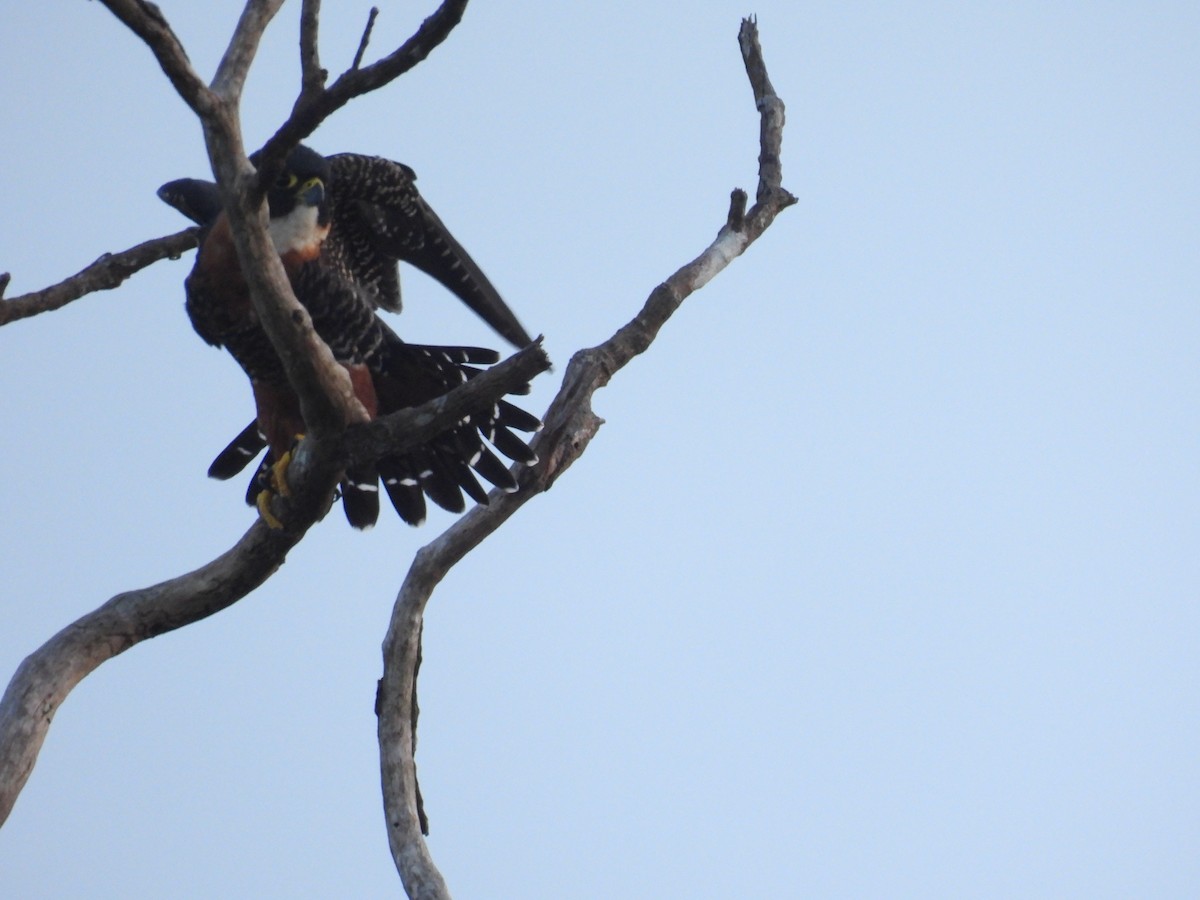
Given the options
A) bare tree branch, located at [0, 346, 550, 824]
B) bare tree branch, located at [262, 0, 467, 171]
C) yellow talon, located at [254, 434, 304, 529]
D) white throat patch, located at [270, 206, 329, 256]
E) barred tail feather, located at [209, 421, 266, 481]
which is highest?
white throat patch, located at [270, 206, 329, 256]

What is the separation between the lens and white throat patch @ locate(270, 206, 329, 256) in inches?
167

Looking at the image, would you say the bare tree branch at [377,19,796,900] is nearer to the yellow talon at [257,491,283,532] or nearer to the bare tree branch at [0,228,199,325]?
the yellow talon at [257,491,283,532]

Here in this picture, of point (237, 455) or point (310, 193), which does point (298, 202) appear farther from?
point (237, 455)

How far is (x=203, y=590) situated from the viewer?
3.39 metres

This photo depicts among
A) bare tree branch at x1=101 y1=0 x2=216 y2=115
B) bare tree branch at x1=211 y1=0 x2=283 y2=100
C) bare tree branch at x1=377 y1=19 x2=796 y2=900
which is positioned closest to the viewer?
bare tree branch at x1=101 y1=0 x2=216 y2=115

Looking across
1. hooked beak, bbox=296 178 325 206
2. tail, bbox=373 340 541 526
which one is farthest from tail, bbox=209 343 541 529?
Answer: hooked beak, bbox=296 178 325 206

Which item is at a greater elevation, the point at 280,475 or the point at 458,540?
the point at 280,475

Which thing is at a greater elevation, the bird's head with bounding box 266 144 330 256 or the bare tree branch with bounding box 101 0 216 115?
the bird's head with bounding box 266 144 330 256

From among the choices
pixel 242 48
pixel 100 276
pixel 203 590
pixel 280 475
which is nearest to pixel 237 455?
pixel 280 475

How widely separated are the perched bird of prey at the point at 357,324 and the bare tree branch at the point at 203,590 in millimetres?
513

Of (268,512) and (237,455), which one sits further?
(237,455)

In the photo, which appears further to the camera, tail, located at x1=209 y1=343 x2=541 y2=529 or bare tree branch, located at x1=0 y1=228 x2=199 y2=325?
tail, located at x1=209 y1=343 x2=541 y2=529

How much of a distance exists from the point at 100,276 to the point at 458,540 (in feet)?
4.41

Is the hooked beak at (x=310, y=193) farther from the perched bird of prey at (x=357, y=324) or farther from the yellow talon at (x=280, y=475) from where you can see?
the yellow talon at (x=280, y=475)
